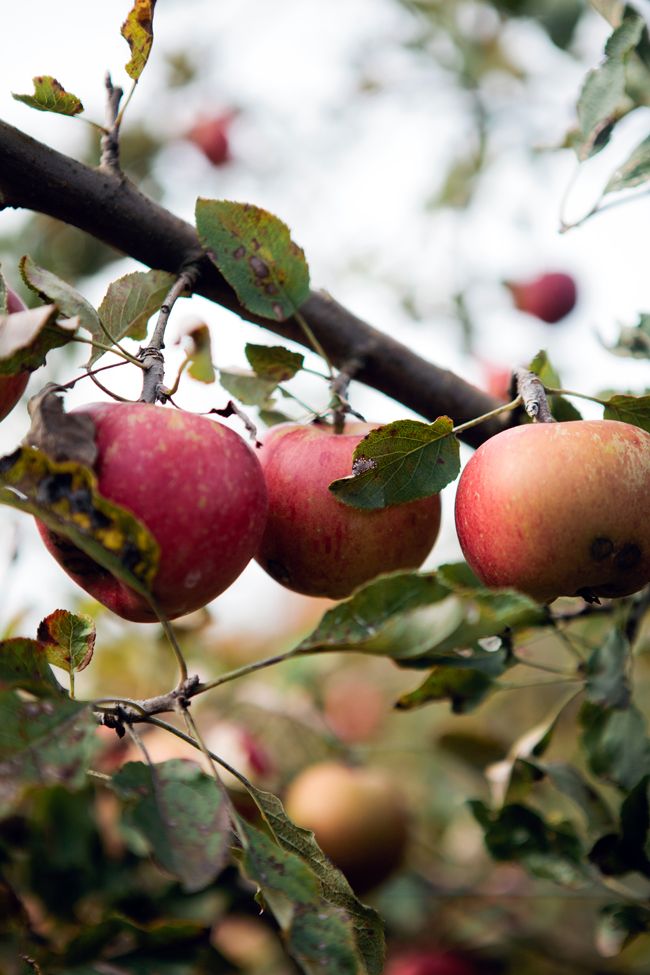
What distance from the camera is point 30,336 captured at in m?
0.61

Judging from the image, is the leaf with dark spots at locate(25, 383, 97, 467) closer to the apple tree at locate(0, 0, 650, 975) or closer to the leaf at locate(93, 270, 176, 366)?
the apple tree at locate(0, 0, 650, 975)

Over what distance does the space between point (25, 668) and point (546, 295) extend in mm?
2166

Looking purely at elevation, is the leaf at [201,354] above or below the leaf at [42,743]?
above

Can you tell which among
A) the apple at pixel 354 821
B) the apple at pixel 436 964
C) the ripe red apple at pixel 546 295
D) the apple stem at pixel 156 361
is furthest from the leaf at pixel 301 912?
the ripe red apple at pixel 546 295

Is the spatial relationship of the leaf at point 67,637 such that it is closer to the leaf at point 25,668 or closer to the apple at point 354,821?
the leaf at point 25,668

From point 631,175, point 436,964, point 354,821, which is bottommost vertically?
point 436,964

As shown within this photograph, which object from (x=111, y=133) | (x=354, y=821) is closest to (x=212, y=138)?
(x=354, y=821)

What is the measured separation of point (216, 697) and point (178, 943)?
1201 mm

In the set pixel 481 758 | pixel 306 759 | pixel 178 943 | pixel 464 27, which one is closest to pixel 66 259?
pixel 464 27

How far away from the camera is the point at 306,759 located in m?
2.11

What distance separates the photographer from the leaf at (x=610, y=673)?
1.01 metres

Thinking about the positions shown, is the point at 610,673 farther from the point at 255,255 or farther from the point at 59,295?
the point at 59,295

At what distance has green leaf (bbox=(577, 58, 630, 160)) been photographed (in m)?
0.99

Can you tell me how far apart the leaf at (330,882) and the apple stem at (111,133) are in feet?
1.90
